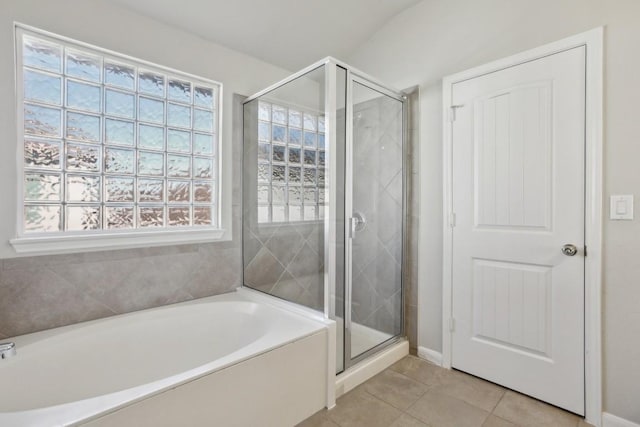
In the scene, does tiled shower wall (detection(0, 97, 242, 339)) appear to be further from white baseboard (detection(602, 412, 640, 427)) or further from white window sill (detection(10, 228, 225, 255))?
white baseboard (detection(602, 412, 640, 427))

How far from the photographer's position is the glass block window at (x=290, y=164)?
2.01 meters

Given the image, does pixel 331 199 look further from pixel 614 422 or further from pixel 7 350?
pixel 614 422

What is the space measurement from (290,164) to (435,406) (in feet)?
5.76

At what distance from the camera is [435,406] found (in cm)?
182

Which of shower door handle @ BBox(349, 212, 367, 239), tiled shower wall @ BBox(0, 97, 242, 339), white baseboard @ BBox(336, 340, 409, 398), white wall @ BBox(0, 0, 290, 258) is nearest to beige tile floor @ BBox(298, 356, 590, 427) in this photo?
white baseboard @ BBox(336, 340, 409, 398)

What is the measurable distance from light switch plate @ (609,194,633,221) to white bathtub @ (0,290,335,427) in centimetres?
161

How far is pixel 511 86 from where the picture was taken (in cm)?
195

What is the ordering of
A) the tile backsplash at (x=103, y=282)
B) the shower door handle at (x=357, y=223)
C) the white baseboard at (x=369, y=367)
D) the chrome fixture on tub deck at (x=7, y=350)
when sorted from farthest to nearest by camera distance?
the shower door handle at (x=357, y=223) → the white baseboard at (x=369, y=367) → the tile backsplash at (x=103, y=282) → the chrome fixture on tub deck at (x=7, y=350)

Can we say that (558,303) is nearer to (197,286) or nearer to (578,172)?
(578,172)

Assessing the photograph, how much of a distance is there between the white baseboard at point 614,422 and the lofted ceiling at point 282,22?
289 cm

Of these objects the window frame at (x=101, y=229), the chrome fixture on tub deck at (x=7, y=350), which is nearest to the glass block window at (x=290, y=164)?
the window frame at (x=101, y=229)

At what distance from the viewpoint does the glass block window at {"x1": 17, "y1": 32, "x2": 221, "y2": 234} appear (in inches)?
68.9

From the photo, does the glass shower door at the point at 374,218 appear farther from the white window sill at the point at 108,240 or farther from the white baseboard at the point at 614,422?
the white baseboard at the point at 614,422

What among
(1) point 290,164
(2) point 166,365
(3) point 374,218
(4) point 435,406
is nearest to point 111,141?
(1) point 290,164
